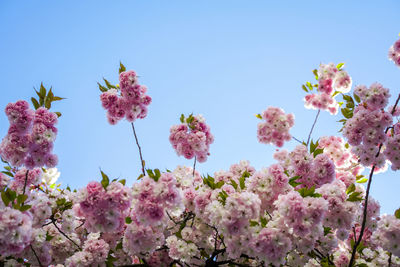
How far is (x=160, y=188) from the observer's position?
3.09 m

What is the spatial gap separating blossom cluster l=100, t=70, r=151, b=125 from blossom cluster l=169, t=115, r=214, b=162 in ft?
2.31

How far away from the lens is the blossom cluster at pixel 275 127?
6.67 m

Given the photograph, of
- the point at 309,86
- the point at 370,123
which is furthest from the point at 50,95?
the point at 309,86

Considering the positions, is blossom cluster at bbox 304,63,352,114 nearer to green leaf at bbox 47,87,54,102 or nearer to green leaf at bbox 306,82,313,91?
green leaf at bbox 306,82,313,91

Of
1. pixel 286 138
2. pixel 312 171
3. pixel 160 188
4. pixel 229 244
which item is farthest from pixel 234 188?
pixel 286 138

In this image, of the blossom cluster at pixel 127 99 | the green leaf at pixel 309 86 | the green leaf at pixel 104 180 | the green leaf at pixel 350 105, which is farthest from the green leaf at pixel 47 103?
the green leaf at pixel 309 86

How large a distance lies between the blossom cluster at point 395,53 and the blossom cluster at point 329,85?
40.7 inches

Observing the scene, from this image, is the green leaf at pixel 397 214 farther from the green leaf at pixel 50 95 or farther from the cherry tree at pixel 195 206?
the green leaf at pixel 50 95

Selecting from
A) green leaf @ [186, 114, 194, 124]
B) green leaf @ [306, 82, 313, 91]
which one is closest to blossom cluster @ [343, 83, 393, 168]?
green leaf @ [306, 82, 313, 91]

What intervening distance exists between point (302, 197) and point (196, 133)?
2.44 m

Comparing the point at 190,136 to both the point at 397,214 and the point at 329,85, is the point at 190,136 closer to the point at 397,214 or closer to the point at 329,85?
the point at 397,214

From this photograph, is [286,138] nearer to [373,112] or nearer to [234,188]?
[373,112]

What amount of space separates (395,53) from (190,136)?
13.7 ft

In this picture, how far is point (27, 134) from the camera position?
4008 millimetres
